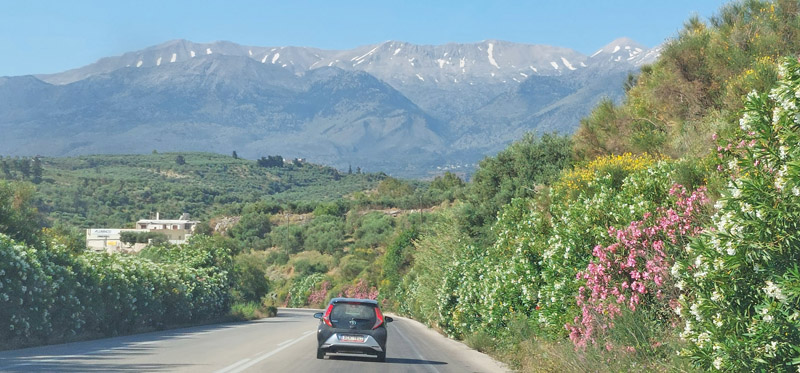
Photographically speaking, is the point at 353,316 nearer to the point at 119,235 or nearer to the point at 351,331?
the point at 351,331

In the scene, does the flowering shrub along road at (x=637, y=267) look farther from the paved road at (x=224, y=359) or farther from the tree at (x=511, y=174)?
the tree at (x=511, y=174)

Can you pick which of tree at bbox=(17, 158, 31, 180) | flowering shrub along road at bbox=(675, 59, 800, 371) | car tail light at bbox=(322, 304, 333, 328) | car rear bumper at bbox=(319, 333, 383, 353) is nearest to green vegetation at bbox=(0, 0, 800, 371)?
flowering shrub along road at bbox=(675, 59, 800, 371)

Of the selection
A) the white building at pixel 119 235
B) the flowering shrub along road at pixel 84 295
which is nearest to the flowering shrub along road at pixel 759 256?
the flowering shrub along road at pixel 84 295

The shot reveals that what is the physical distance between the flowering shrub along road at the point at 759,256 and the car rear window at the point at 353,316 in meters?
12.3

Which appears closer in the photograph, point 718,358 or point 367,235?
point 718,358

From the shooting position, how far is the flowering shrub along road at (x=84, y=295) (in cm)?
2261

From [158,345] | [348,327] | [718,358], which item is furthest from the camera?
[158,345]

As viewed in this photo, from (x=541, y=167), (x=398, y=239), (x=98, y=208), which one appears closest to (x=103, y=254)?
(x=541, y=167)

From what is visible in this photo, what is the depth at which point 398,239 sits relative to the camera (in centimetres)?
8781

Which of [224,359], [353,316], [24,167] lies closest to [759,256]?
[224,359]

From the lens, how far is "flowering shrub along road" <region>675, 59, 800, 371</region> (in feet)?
23.8

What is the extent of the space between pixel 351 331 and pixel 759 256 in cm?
1355

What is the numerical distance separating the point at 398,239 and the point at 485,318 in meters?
61.6

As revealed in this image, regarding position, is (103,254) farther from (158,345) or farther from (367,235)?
(367,235)
